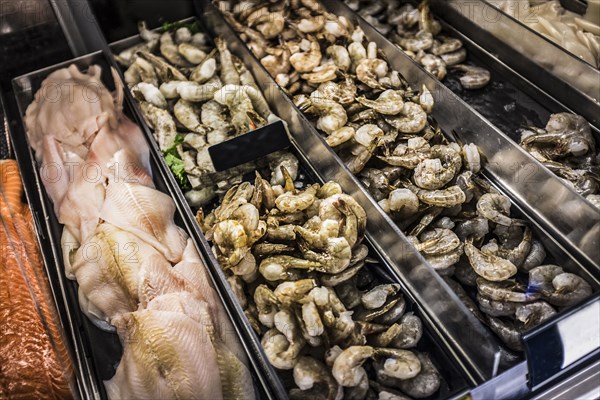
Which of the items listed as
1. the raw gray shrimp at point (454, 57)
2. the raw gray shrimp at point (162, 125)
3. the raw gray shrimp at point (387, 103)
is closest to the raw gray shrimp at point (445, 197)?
the raw gray shrimp at point (387, 103)

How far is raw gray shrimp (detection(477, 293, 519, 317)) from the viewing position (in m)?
2.31

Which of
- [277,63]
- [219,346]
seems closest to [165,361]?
[219,346]

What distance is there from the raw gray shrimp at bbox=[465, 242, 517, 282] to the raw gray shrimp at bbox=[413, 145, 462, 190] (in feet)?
1.42

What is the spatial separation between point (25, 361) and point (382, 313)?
1545 millimetres

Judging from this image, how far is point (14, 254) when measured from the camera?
2705 mm

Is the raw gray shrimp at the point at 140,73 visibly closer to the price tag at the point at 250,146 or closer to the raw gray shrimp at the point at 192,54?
the raw gray shrimp at the point at 192,54

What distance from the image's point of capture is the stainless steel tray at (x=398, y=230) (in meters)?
2.13

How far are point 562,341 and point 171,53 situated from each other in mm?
3161

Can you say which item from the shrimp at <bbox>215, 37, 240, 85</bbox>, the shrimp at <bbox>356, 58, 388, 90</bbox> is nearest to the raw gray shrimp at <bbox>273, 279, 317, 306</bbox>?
the shrimp at <bbox>356, 58, 388, 90</bbox>

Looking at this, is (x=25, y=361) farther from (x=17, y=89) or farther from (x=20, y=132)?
(x=17, y=89)

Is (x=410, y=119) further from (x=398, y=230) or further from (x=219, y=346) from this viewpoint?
(x=219, y=346)

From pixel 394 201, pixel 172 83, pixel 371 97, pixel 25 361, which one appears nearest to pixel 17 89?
pixel 172 83

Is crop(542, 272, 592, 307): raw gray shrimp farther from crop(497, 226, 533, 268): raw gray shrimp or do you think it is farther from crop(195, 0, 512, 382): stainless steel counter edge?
crop(195, 0, 512, 382): stainless steel counter edge

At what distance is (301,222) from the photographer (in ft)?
8.73
